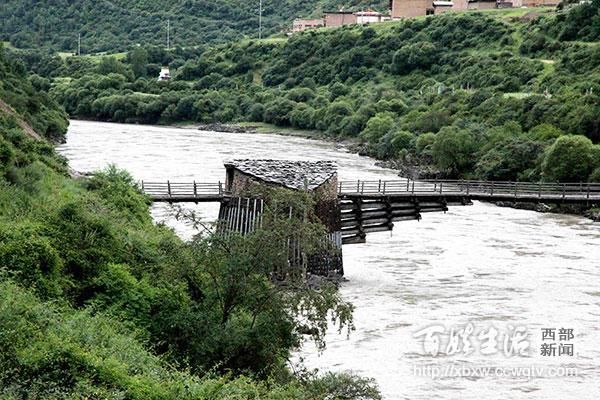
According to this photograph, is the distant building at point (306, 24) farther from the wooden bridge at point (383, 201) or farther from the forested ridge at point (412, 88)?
the wooden bridge at point (383, 201)

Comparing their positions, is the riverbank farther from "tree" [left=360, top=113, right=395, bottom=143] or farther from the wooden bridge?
the wooden bridge

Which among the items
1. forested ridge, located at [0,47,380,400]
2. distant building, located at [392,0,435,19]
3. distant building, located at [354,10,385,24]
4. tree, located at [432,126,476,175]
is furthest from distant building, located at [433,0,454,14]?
forested ridge, located at [0,47,380,400]

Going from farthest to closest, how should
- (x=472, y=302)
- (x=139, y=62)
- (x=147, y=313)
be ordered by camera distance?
(x=139, y=62) < (x=472, y=302) < (x=147, y=313)

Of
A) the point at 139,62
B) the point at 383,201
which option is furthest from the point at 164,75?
the point at 383,201

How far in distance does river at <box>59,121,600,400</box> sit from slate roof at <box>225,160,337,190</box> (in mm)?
3996

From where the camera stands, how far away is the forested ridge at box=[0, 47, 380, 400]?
1800 cm

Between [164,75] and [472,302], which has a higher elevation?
[164,75]

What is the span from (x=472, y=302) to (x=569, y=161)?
2936 centimetres

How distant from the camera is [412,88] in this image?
4557 inches

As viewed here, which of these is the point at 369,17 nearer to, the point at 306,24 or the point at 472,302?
the point at 306,24

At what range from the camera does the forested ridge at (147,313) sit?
59.1ft

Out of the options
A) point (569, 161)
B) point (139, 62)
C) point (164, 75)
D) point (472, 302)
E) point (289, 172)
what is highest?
point (139, 62)

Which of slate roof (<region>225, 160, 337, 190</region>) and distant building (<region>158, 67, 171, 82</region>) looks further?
distant building (<region>158, 67, 171, 82</region>)

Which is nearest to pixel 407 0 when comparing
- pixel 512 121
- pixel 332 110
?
pixel 332 110
